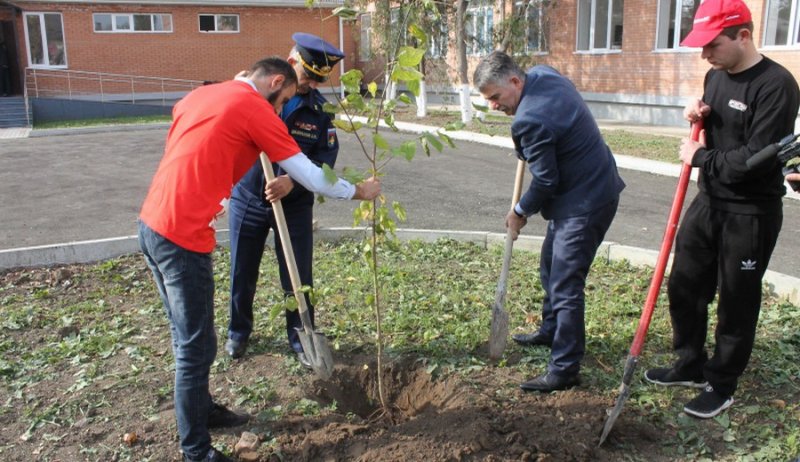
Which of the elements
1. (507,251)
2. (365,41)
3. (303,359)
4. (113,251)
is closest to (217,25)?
(365,41)

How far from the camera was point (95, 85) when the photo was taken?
22.3 m

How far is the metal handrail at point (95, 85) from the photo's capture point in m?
21.9

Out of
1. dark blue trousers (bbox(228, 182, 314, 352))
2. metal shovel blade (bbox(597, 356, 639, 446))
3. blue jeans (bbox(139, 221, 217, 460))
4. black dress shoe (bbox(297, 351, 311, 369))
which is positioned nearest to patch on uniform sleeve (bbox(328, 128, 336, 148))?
dark blue trousers (bbox(228, 182, 314, 352))

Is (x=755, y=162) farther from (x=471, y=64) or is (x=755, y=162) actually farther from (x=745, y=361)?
(x=471, y=64)

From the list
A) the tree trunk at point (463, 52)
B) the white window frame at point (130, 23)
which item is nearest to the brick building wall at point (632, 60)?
the tree trunk at point (463, 52)

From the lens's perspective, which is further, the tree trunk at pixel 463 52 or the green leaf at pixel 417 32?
the tree trunk at pixel 463 52

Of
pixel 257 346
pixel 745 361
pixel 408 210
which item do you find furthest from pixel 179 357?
pixel 408 210

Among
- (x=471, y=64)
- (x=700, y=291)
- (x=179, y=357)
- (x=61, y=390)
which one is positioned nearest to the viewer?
(x=179, y=357)

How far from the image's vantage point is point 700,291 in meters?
3.40

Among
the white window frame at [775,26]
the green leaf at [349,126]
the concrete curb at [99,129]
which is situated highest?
the white window frame at [775,26]

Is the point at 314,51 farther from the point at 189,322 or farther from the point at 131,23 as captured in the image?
the point at 131,23

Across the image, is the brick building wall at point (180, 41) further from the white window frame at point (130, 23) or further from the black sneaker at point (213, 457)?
the black sneaker at point (213, 457)

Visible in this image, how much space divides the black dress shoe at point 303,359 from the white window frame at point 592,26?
53.2 feet

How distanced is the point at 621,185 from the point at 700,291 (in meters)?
0.67
